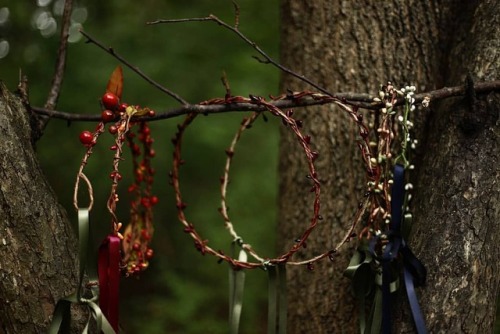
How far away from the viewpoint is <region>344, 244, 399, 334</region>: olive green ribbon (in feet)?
4.87

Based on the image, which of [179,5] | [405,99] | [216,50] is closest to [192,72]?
[216,50]

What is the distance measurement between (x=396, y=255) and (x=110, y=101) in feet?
2.52

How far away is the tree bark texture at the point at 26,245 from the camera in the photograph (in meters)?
1.37

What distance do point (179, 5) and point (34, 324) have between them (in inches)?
130

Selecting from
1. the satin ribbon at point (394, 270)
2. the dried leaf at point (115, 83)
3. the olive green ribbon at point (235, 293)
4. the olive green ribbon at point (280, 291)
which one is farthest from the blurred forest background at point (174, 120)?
the satin ribbon at point (394, 270)

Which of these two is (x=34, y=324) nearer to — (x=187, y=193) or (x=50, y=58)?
(x=50, y=58)

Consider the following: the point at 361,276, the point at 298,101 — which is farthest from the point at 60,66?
the point at 361,276

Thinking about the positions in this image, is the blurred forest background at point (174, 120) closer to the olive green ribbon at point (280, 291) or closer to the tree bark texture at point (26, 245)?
the tree bark texture at point (26, 245)

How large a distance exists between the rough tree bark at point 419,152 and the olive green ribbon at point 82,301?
27.5 inches

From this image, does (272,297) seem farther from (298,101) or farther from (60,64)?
(60,64)

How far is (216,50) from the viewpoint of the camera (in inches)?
166

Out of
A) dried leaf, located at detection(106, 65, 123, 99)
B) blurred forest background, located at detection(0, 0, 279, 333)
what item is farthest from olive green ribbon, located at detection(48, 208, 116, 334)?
blurred forest background, located at detection(0, 0, 279, 333)

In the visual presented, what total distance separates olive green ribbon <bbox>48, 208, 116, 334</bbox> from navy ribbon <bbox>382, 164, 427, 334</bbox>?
2.07 feet

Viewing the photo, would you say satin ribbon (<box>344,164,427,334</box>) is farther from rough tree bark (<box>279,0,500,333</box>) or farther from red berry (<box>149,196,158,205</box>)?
red berry (<box>149,196,158,205</box>)
